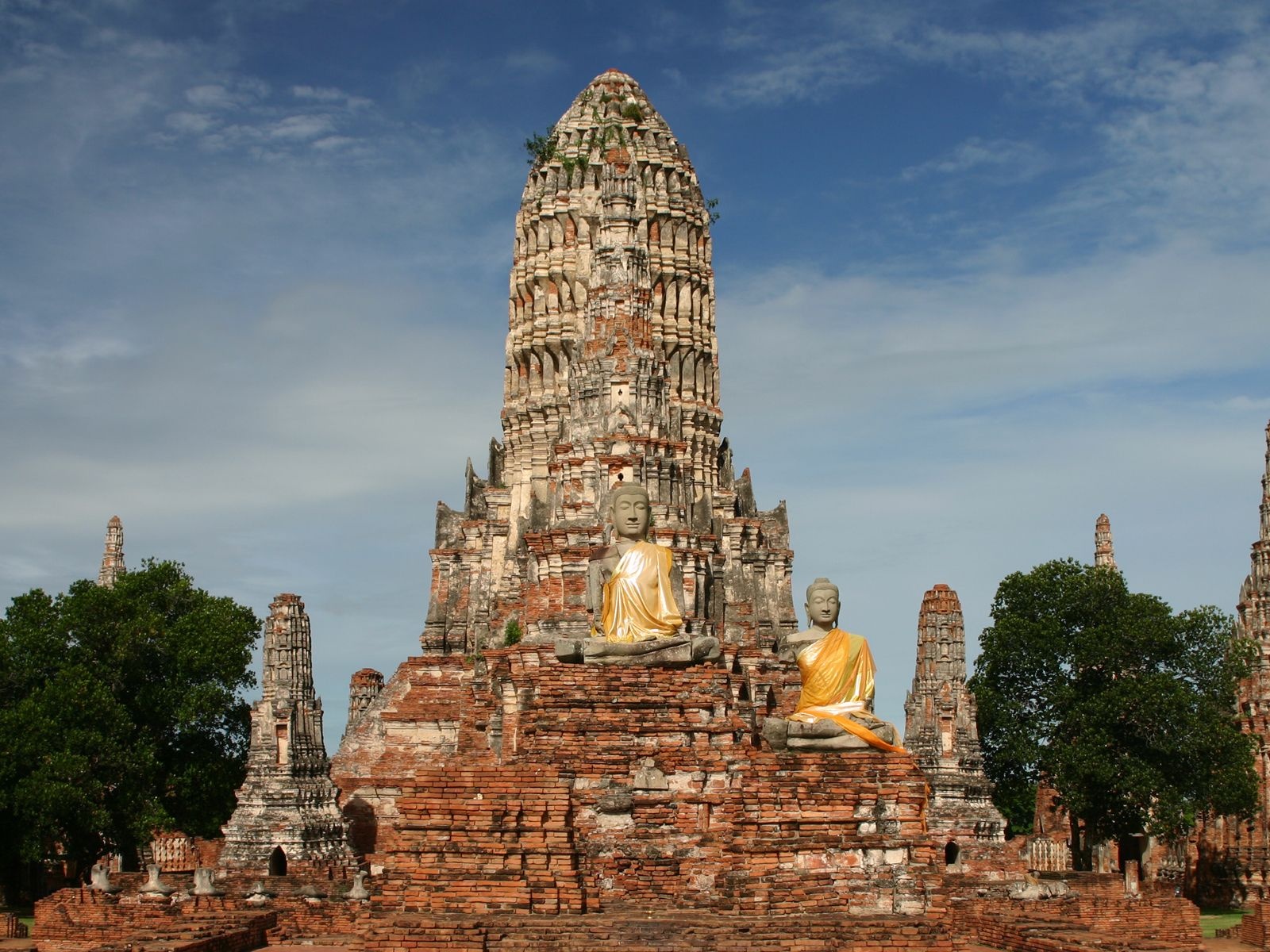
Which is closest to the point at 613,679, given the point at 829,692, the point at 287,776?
the point at 829,692

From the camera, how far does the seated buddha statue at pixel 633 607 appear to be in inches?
742

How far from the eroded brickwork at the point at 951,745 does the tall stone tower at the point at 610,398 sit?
5179 millimetres

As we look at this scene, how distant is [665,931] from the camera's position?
14.9 m

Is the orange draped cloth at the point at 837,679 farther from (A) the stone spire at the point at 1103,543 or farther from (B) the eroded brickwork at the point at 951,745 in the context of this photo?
(A) the stone spire at the point at 1103,543

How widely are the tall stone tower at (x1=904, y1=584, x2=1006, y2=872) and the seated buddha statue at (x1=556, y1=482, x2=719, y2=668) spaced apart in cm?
1442

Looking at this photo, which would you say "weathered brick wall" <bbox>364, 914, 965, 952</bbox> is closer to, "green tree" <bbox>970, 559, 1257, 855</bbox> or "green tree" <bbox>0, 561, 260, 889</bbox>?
"green tree" <bbox>0, 561, 260, 889</bbox>

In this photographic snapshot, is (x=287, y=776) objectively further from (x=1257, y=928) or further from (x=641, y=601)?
(x=1257, y=928)

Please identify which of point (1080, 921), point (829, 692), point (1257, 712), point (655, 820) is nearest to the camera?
point (655, 820)

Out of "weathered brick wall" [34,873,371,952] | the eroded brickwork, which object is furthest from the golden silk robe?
the eroded brickwork

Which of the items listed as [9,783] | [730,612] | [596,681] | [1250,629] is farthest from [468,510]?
[596,681]

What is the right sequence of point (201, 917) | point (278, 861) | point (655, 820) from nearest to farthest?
1. point (655, 820)
2. point (201, 917)
3. point (278, 861)

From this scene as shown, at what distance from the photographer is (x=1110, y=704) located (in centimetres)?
4147

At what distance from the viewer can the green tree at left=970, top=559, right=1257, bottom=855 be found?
4106 cm

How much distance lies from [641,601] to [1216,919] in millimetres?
26200
